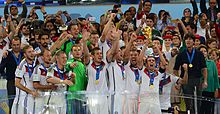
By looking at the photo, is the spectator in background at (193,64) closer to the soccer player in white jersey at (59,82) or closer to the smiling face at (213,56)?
the smiling face at (213,56)

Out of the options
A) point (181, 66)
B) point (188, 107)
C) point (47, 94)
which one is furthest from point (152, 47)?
point (47, 94)

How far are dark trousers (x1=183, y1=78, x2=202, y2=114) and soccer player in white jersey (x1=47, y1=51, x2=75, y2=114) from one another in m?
2.14

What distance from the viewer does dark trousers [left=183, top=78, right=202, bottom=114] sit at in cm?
1230

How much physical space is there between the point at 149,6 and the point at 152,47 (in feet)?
11.1

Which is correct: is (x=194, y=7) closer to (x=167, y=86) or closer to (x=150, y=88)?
(x=167, y=86)

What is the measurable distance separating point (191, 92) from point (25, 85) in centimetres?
310

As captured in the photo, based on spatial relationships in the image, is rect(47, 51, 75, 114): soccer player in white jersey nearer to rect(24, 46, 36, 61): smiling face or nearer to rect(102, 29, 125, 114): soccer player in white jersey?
rect(24, 46, 36, 61): smiling face

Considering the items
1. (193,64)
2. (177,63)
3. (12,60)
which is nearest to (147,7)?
(177,63)

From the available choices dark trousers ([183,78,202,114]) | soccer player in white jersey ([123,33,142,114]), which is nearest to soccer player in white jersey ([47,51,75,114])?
soccer player in white jersey ([123,33,142,114])

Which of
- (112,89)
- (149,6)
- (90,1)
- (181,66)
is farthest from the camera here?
(90,1)

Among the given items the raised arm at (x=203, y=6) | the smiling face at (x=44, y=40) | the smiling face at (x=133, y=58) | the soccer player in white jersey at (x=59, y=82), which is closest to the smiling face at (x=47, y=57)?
the soccer player in white jersey at (x=59, y=82)

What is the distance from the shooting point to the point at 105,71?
12.1 m

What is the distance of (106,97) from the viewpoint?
1170cm

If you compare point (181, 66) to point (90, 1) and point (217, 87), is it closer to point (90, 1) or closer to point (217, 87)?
point (217, 87)
